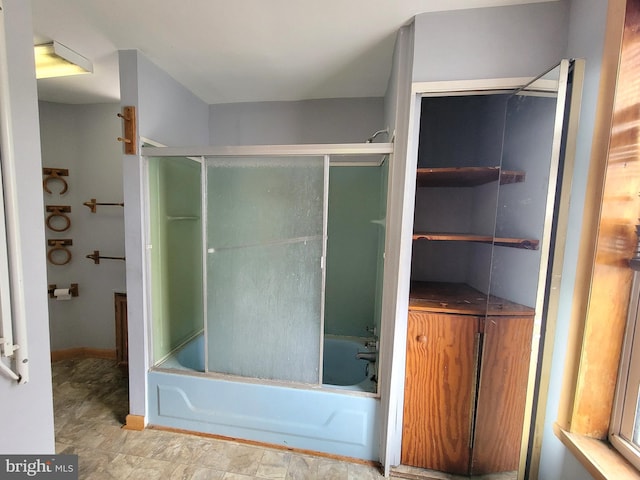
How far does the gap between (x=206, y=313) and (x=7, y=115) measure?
123cm

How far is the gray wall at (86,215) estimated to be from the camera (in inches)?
89.0

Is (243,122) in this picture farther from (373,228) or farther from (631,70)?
(631,70)

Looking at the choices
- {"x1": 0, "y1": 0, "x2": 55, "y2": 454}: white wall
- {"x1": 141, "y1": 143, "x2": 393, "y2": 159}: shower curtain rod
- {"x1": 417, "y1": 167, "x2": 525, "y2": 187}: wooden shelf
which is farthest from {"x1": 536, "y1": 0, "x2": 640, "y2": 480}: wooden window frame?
{"x1": 0, "y1": 0, "x2": 55, "y2": 454}: white wall

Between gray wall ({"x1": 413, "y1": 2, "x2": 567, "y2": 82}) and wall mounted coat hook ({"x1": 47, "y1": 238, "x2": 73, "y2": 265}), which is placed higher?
gray wall ({"x1": 413, "y1": 2, "x2": 567, "y2": 82})

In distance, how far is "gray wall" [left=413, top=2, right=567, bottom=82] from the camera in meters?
1.10

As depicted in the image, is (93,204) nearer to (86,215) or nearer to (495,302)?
(86,215)

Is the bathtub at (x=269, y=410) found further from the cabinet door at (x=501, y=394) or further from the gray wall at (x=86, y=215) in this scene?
the gray wall at (x=86, y=215)

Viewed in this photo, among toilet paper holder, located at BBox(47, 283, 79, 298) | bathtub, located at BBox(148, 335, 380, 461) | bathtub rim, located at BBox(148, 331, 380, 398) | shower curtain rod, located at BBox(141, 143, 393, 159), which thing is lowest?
bathtub, located at BBox(148, 335, 380, 461)

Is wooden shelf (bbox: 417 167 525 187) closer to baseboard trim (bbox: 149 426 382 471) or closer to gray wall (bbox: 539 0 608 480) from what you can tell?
gray wall (bbox: 539 0 608 480)

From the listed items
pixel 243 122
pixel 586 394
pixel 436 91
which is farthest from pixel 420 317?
pixel 243 122

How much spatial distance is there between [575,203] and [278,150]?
1.38m

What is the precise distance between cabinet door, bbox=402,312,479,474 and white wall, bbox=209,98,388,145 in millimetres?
1513

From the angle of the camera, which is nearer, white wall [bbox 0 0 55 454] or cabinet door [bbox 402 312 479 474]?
white wall [bbox 0 0 55 454]

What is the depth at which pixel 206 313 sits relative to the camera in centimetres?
159
